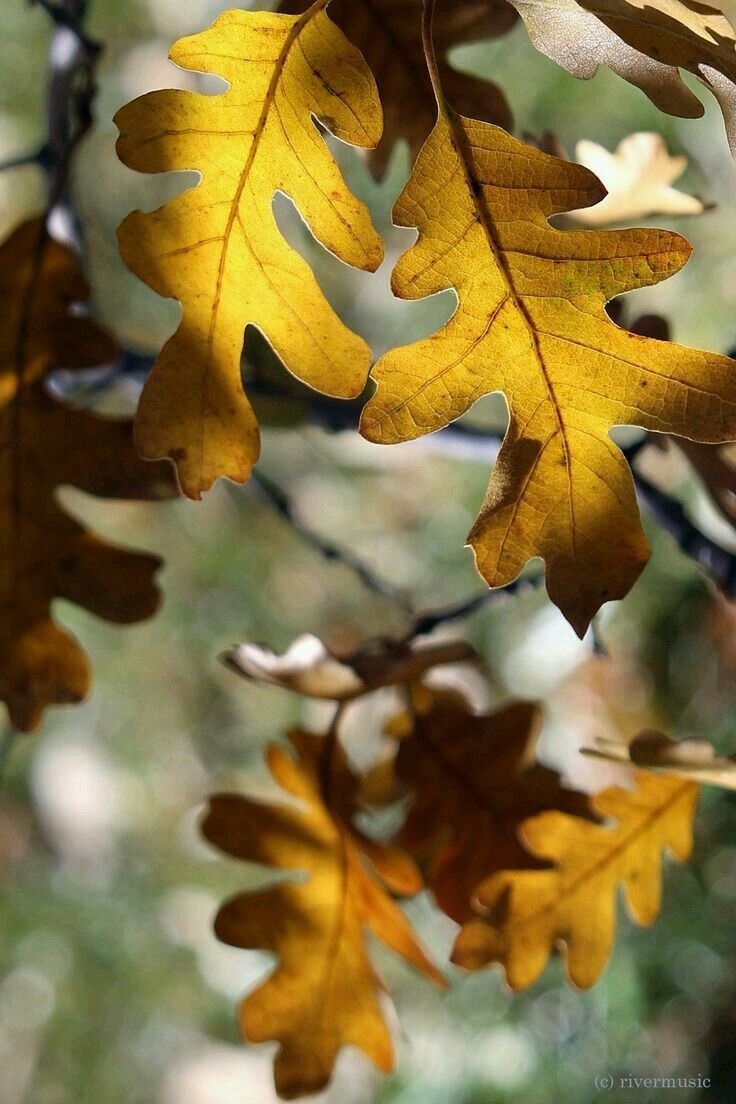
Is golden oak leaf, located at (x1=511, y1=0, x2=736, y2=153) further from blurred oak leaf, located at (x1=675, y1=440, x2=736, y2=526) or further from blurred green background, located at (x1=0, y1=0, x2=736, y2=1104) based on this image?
blurred green background, located at (x1=0, y1=0, x2=736, y2=1104)

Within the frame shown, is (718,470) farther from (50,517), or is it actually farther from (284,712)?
(284,712)

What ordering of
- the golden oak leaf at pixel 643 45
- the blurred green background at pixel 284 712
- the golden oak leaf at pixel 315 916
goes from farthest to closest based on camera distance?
the blurred green background at pixel 284 712
the golden oak leaf at pixel 315 916
the golden oak leaf at pixel 643 45

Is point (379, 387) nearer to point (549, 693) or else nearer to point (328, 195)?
point (328, 195)

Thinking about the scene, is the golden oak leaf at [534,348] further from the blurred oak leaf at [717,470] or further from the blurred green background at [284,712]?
the blurred green background at [284,712]

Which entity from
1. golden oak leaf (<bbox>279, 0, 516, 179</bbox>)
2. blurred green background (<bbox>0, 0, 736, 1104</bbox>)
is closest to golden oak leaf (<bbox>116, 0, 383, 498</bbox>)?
golden oak leaf (<bbox>279, 0, 516, 179</bbox>)

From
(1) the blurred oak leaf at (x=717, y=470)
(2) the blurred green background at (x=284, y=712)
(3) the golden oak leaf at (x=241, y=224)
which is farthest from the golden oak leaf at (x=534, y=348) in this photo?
(2) the blurred green background at (x=284, y=712)

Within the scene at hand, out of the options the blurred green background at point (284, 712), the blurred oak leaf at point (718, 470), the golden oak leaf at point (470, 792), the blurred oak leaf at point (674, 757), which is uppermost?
the blurred oak leaf at point (718, 470)
